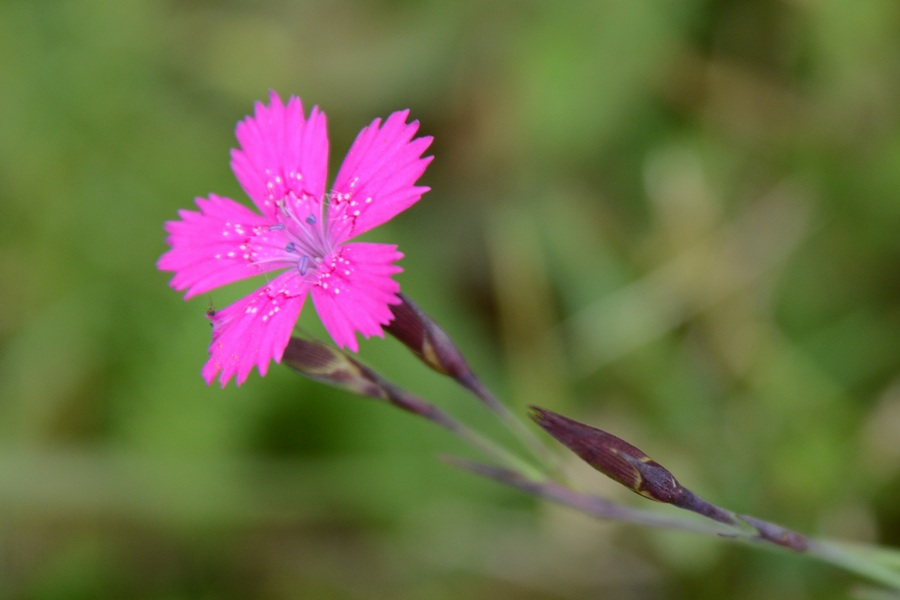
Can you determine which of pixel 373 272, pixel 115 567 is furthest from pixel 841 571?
pixel 115 567

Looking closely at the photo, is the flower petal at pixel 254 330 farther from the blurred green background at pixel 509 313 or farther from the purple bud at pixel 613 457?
the blurred green background at pixel 509 313

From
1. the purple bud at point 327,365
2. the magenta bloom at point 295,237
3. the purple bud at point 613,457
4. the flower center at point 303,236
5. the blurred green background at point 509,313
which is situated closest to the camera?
the purple bud at point 613,457

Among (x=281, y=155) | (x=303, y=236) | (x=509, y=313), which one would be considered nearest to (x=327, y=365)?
(x=303, y=236)

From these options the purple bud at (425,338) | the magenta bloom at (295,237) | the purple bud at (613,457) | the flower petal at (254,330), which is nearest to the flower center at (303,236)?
the magenta bloom at (295,237)

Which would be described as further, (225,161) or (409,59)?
(409,59)

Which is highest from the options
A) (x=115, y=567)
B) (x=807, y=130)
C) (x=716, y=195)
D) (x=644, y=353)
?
(x=807, y=130)

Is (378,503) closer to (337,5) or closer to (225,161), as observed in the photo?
(225,161)

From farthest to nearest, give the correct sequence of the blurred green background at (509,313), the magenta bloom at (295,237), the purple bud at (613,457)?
the blurred green background at (509,313) < the magenta bloom at (295,237) < the purple bud at (613,457)
